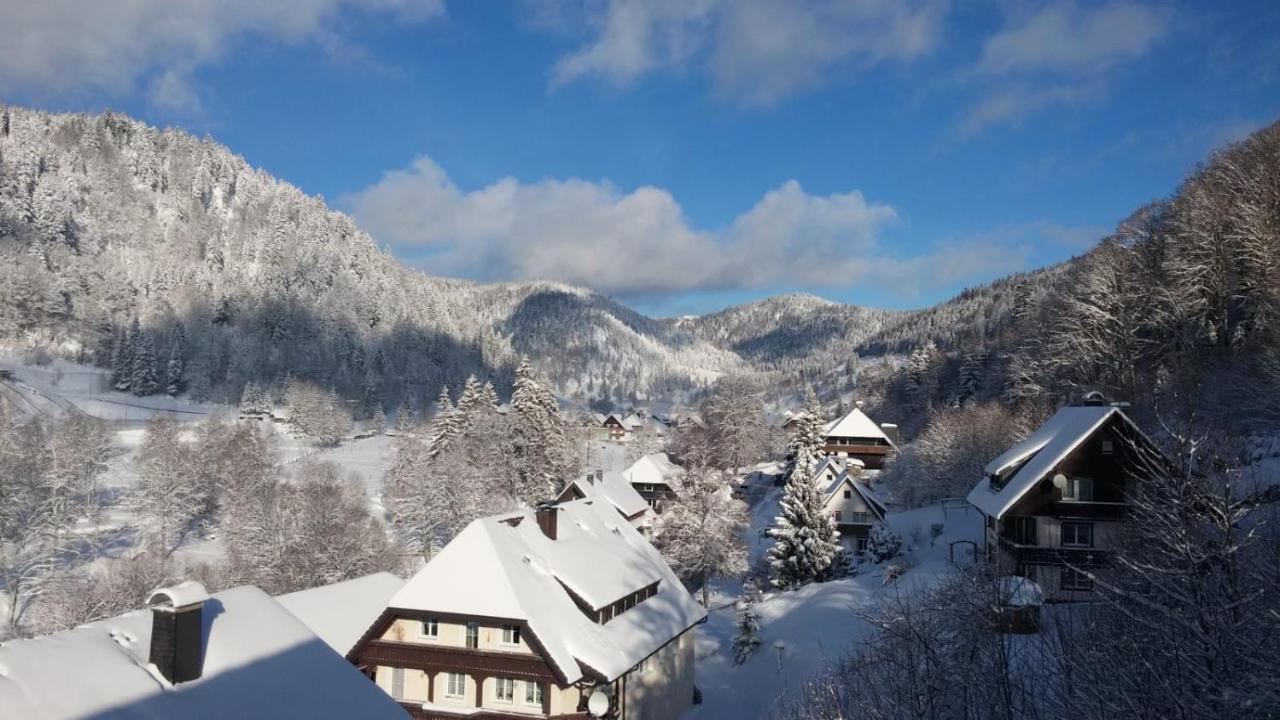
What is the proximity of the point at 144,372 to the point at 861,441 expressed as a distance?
115907mm

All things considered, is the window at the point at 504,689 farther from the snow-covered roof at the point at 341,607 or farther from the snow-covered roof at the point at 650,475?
the snow-covered roof at the point at 650,475

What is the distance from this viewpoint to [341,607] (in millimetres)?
28922

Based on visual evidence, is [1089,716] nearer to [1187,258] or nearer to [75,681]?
[75,681]

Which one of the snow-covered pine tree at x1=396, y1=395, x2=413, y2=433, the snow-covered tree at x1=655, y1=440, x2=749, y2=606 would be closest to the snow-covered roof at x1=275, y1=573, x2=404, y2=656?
the snow-covered tree at x1=655, y1=440, x2=749, y2=606

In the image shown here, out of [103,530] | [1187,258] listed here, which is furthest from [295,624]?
[103,530]

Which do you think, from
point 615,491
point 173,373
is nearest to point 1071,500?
point 615,491

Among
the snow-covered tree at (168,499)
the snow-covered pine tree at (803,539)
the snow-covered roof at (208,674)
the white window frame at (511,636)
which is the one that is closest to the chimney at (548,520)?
the white window frame at (511,636)

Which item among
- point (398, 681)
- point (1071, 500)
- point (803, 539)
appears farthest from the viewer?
point (803, 539)

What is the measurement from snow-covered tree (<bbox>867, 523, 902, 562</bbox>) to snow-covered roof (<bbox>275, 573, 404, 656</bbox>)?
95.1 ft

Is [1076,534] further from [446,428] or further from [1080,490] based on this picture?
[446,428]

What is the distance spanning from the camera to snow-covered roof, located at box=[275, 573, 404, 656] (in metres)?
27.2

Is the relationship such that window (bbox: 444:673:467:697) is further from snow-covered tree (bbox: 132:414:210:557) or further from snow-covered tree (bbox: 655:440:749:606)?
snow-covered tree (bbox: 132:414:210:557)

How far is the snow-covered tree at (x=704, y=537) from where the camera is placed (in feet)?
158

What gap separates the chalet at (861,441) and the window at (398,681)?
198 ft
